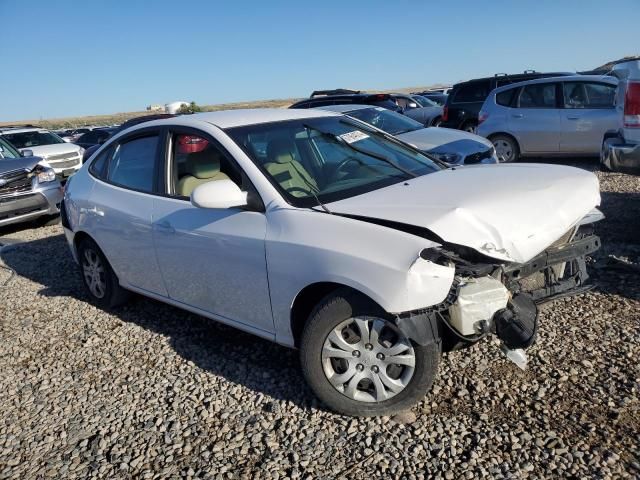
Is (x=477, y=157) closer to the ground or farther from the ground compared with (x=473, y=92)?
closer to the ground

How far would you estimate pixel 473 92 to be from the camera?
13.3m

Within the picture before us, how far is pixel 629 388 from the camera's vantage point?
9.86 ft

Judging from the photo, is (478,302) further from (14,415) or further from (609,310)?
(14,415)

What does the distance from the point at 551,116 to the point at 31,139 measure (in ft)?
42.1

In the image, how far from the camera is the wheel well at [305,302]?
3002 mm

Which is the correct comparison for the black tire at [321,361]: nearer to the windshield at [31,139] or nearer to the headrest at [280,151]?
the headrest at [280,151]

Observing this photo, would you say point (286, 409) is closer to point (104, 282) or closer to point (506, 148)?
point (104, 282)

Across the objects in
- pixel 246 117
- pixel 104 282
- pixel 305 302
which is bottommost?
pixel 104 282

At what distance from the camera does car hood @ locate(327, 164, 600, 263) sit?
274 centimetres

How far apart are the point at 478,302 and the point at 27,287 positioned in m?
5.00

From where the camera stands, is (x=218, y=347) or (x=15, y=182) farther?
(x=15, y=182)

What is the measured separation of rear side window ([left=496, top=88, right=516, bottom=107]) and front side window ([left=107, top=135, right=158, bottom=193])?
8203 mm

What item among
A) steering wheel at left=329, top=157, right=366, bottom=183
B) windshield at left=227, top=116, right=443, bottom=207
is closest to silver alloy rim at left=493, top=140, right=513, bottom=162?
windshield at left=227, top=116, right=443, bottom=207

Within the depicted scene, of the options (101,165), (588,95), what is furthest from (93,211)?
(588,95)
